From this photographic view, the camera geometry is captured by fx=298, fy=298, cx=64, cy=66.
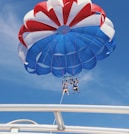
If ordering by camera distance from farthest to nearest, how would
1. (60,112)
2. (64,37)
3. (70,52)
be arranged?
(64,37) < (70,52) < (60,112)

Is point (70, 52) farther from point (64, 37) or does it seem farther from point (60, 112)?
point (60, 112)

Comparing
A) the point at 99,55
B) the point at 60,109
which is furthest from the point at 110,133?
the point at 99,55

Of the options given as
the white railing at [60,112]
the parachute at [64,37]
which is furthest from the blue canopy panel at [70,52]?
the white railing at [60,112]

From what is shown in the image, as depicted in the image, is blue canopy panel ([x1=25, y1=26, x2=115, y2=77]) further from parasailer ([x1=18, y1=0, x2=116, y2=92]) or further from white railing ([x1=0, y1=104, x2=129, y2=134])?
white railing ([x1=0, y1=104, x2=129, y2=134])

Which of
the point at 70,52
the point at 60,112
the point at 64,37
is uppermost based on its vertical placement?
the point at 64,37

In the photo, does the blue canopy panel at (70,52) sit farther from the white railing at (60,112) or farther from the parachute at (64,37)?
the white railing at (60,112)

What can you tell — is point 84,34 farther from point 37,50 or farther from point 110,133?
point 110,133

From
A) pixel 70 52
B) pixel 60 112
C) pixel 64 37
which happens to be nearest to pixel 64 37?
pixel 64 37

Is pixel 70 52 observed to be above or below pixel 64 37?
below

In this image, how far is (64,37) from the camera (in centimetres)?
1120

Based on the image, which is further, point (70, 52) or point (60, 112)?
point (70, 52)

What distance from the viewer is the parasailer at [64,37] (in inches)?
409

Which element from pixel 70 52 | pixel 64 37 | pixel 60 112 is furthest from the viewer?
pixel 64 37

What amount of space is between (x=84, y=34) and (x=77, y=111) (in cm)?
787
